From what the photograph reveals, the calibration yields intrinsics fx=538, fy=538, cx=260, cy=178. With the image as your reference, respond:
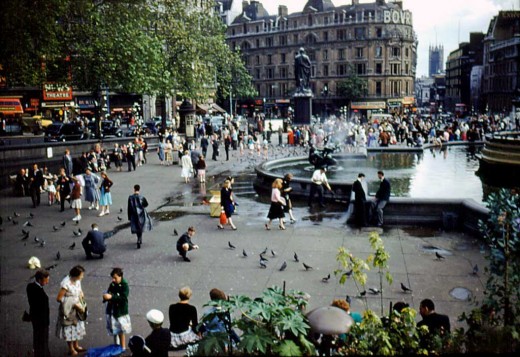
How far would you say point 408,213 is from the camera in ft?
53.4

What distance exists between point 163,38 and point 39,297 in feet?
111

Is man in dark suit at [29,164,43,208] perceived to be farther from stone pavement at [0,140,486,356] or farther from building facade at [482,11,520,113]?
building facade at [482,11,520,113]

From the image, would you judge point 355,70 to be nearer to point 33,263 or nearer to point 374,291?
point 33,263

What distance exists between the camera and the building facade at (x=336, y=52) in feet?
282

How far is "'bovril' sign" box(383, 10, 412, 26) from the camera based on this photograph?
8475cm

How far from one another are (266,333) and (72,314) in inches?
161

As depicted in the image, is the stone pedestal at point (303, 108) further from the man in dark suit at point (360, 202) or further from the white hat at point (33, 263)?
the white hat at point (33, 263)

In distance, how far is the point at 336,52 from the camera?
294ft

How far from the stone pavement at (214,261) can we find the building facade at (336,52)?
72.1m

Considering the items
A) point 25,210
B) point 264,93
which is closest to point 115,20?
point 25,210

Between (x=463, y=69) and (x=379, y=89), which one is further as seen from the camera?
(x=463, y=69)

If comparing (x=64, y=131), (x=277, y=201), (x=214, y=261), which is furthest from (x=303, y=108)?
(x=214, y=261)

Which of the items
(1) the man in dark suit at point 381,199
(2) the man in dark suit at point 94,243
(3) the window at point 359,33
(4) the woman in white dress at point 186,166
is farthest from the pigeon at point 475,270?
(3) the window at point 359,33

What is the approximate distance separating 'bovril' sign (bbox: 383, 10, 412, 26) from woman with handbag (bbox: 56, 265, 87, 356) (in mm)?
83494
